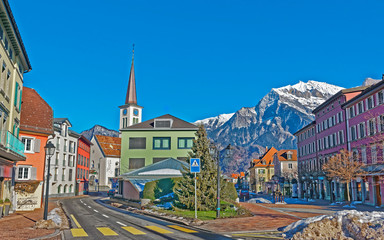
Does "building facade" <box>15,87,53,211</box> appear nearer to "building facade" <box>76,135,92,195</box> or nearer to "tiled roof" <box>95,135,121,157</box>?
"building facade" <box>76,135,92,195</box>

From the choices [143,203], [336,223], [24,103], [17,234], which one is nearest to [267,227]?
[336,223]

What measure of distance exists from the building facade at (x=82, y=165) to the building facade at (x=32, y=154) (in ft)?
132

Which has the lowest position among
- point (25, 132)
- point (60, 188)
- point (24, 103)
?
point (60, 188)

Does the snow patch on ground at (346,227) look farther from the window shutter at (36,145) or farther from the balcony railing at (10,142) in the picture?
the window shutter at (36,145)

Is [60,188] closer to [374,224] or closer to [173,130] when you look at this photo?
[173,130]

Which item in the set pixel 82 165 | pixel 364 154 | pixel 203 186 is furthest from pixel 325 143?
pixel 82 165

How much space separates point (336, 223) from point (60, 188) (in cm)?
6019

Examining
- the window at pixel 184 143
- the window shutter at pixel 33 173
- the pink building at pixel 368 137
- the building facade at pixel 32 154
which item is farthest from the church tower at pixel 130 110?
the window shutter at pixel 33 173

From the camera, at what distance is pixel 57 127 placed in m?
61.8

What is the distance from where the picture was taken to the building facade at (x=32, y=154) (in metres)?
29.7

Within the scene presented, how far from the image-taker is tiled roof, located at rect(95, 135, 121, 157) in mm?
105637

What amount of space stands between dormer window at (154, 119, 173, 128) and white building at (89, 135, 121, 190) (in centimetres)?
4789

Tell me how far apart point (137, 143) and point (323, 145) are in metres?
30.8

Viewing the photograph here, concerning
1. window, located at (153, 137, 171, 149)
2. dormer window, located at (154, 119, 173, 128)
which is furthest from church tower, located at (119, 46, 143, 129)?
window, located at (153, 137, 171, 149)
